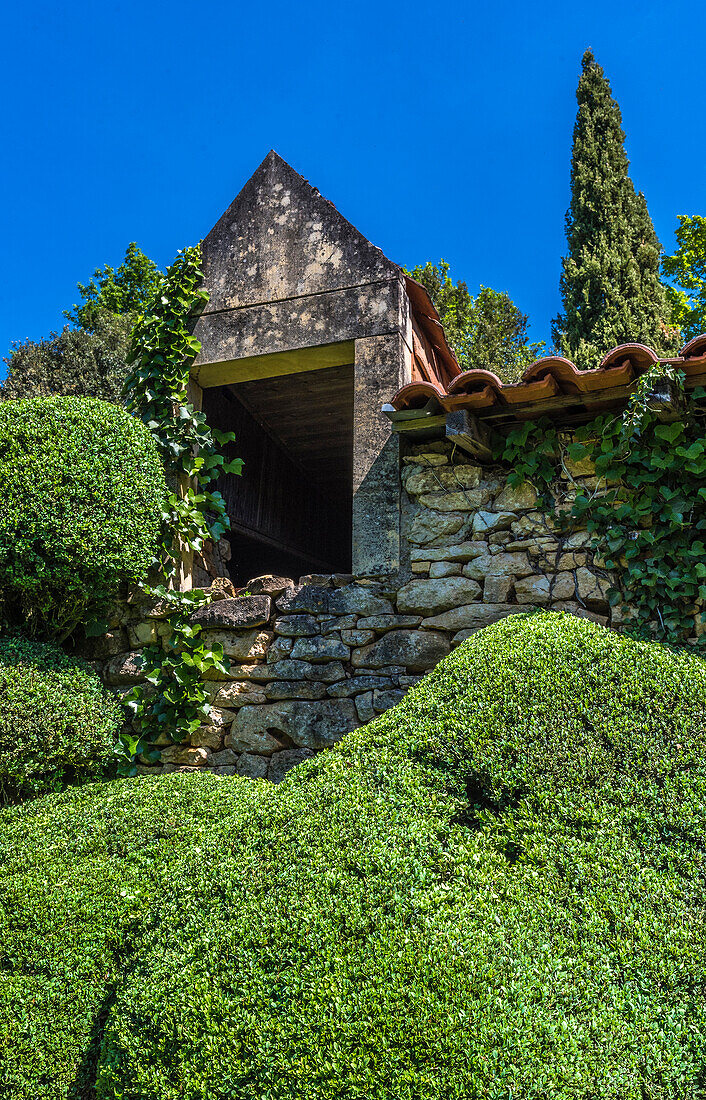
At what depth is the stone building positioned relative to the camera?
13.7ft

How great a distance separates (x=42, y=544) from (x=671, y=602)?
3.27 meters

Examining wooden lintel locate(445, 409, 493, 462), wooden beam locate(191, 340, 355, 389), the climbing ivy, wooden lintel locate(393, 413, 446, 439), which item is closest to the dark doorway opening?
wooden beam locate(191, 340, 355, 389)

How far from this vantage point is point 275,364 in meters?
5.36

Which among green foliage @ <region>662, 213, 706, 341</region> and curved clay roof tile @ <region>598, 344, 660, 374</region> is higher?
green foliage @ <region>662, 213, 706, 341</region>

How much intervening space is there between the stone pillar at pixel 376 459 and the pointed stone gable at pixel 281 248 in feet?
1.79

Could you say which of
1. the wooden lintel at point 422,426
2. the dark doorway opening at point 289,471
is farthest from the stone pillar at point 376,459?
the dark doorway opening at point 289,471

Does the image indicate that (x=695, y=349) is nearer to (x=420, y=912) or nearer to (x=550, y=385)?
(x=550, y=385)

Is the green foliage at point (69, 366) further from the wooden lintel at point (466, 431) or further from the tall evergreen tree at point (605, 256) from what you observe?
the wooden lintel at point (466, 431)

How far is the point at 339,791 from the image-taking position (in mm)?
2838

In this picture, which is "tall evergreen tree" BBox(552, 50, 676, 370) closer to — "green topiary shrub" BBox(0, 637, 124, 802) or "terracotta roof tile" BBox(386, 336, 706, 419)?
"terracotta roof tile" BBox(386, 336, 706, 419)

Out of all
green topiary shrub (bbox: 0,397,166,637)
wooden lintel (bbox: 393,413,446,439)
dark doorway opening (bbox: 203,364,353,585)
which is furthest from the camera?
dark doorway opening (bbox: 203,364,353,585)

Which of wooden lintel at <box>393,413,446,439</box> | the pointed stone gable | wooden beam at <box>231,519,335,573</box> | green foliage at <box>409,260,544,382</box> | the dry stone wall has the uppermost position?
green foliage at <box>409,260,544,382</box>

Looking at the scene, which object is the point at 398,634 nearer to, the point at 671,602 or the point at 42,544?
the point at 671,602

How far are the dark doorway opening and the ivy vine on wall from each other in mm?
2848
